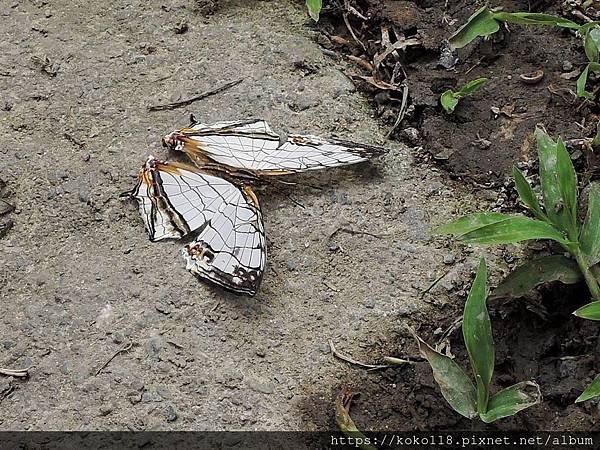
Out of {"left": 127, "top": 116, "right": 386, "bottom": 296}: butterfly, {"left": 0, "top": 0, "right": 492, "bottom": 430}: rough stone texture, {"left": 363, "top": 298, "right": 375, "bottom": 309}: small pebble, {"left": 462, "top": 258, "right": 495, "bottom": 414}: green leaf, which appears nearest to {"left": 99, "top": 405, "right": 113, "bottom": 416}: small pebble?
{"left": 0, "top": 0, "right": 492, "bottom": 430}: rough stone texture

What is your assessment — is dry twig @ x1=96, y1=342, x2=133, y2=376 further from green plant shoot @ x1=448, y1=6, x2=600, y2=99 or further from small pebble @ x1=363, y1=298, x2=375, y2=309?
green plant shoot @ x1=448, y1=6, x2=600, y2=99

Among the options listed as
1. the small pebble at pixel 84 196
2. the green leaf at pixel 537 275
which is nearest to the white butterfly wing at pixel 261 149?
the small pebble at pixel 84 196

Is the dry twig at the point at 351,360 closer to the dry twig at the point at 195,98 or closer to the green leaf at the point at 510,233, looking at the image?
the green leaf at the point at 510,233

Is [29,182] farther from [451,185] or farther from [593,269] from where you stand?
[593,269]

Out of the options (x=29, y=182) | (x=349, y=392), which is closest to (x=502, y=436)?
(x=349, y=392)

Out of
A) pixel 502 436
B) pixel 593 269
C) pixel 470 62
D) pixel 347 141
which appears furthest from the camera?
pixel 470 62

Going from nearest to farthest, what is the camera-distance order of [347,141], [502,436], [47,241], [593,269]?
[502,436], [593,269], [47,241], [347,141]

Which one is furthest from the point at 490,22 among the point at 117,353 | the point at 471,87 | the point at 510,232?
the point at 117,353
